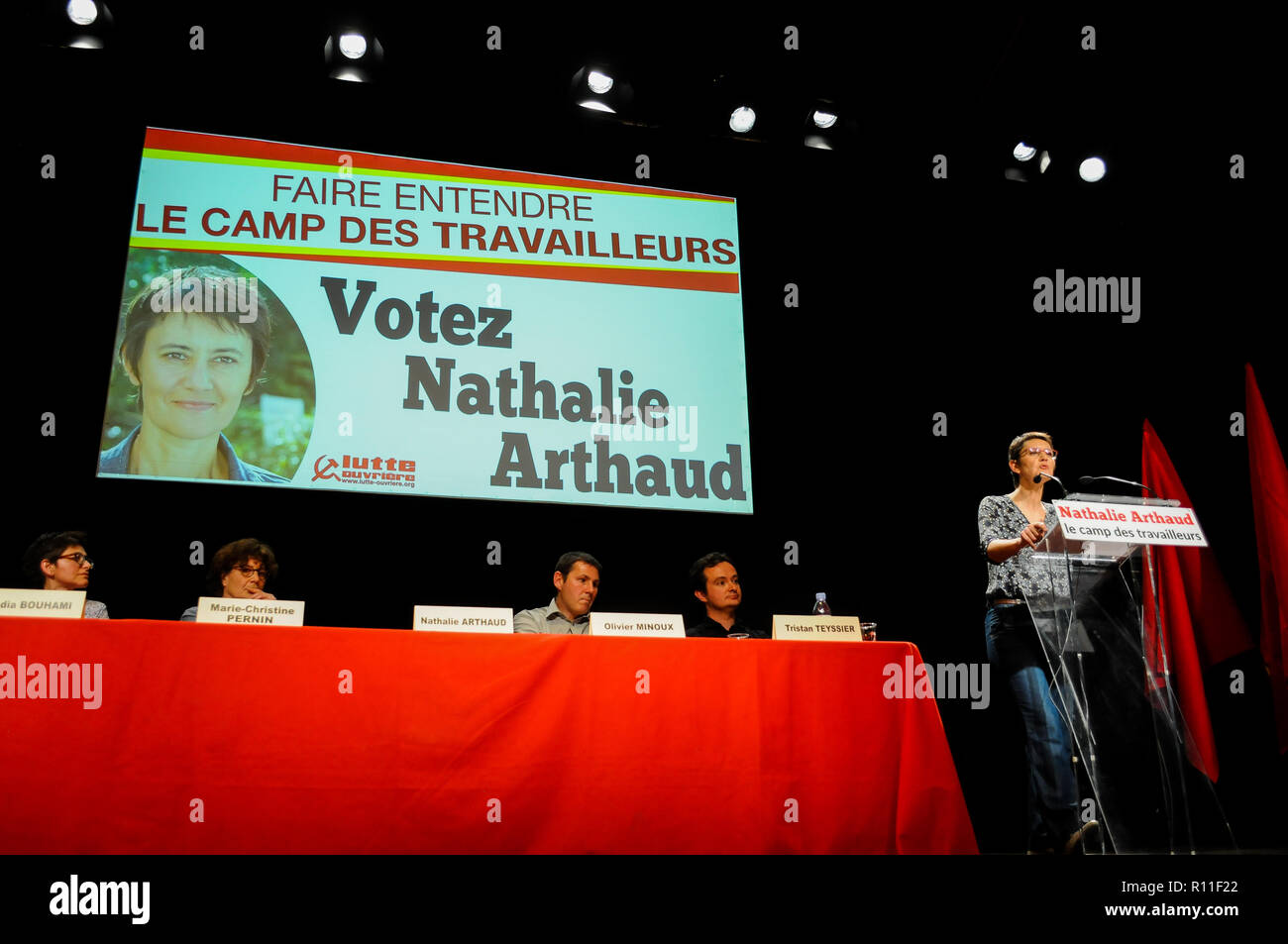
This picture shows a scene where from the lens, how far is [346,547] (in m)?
4.29

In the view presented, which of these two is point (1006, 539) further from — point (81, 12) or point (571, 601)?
point (81, 12)

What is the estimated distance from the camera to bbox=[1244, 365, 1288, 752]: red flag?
13.1ft

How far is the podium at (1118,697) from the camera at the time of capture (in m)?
2.28

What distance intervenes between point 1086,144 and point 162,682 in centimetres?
453

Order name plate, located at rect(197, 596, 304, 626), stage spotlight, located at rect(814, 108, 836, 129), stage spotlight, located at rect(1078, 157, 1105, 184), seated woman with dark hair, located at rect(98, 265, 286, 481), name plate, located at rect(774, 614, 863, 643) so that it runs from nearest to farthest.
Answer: name plate, located at rect(197, 596, 304, 626) → name plate, located at rect(774, 614, 863, 643) → seated woman with dark hair, located at rect(98, 265, 286, 481) → stage spotlight, located at rect(814, 108, 836, 129) → stage spotlight, located at rect(1078, 157, 1105, 184)

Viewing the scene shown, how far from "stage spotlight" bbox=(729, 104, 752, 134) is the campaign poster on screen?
57 centimetres

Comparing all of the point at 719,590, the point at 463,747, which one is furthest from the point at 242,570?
the point at 719,590

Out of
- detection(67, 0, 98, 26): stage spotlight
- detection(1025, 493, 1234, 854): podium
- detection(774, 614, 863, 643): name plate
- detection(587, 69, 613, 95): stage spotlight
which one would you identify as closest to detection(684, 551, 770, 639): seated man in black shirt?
detection(774, 614, 863, 643): name plate

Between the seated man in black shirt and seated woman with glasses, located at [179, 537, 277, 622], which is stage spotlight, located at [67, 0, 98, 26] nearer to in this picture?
seated woman with glasses, located at [179, 537, 277, 622]

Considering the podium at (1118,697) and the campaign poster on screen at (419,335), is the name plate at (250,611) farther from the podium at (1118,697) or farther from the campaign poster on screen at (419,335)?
the podium at (1118,697)
